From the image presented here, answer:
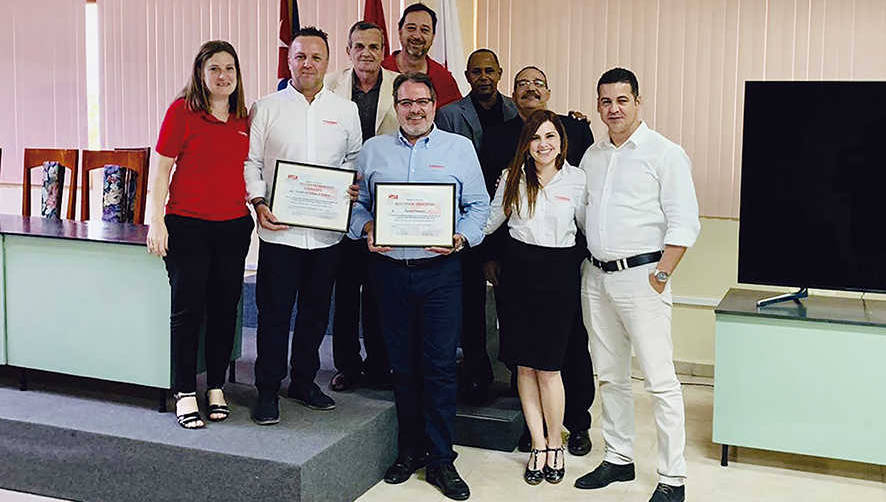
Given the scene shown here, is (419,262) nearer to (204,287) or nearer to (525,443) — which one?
(204,287)

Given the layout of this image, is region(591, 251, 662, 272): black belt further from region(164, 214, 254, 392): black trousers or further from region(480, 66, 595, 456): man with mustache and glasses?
region(164, 214, 254, 392): black trousers

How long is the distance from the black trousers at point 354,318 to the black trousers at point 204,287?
0.54m

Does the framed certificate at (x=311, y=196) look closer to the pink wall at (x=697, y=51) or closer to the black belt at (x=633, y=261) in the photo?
the black belt at (x=633, y=261)

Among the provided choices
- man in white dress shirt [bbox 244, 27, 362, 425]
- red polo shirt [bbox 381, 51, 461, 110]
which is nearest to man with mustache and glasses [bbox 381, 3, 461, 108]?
red polo shirt [bbox 381, 51, 461, 110]

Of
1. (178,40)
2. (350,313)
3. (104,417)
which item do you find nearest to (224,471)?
(104,417)

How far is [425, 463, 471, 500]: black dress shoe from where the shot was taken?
322cm

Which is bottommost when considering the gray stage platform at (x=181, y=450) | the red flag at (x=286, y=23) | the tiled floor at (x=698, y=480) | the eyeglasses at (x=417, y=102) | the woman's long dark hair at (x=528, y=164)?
the tiled floor at (x=698, y=480)

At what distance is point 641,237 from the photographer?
3.07 meters

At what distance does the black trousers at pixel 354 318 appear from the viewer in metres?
3.64

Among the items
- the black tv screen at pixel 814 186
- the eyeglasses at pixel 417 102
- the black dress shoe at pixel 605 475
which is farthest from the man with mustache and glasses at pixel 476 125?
the black tv screen at pixel 814 186

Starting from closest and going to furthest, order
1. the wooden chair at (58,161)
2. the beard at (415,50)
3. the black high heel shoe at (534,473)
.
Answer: the black high heel shoe at (534,473) → the beard at (415,50) → the wooden chair at (58,161)

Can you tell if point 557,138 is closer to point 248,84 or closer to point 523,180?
point 523,180

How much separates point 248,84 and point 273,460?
3.40 metres

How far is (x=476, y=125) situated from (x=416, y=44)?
16.5 inches
